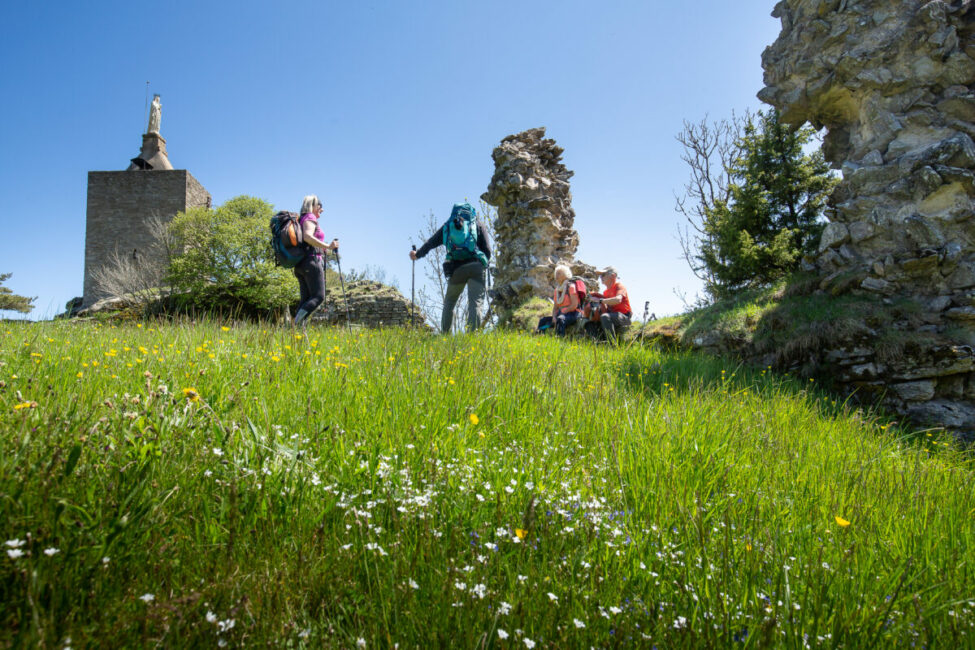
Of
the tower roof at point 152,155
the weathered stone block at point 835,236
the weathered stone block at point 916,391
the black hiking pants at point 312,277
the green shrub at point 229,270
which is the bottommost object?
the weathered stone block at point 916,391

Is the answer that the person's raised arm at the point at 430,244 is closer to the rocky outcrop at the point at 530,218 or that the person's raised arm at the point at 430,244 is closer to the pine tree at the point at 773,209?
the rocky outcrop at the point at 530,218

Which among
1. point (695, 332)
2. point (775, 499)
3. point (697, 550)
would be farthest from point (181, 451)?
point (695, 332)

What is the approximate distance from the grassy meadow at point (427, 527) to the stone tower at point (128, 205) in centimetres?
3783

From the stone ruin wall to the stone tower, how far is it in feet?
127

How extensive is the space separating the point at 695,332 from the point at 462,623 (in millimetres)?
8679

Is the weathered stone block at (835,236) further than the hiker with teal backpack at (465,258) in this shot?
Yes

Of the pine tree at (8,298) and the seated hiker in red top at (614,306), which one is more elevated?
the pine tree at (8,298)

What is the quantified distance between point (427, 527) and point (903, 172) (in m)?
9.97

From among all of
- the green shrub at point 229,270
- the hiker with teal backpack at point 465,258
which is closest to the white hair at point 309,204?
the hiker with teal backpack at point 465,258

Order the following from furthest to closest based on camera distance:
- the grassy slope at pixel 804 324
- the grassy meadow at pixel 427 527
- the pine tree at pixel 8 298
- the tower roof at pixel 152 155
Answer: the tower roof at pixel 152 155 → the pine tree at pixel 8 298 → the grassy slope at pixel 804 324 → the grassy meadow at pixel 427 527

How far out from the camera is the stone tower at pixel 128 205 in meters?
31.7

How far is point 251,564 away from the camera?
1268 mm

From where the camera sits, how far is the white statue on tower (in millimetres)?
38219

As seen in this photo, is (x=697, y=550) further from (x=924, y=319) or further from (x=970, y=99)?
(x=970, y=99)
